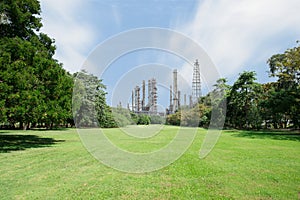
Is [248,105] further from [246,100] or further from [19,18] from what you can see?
[19,18]

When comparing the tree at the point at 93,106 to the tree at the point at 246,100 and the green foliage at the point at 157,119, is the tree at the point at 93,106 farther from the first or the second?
the tree at the point at 246,100

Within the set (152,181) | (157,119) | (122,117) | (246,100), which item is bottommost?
(152,181)

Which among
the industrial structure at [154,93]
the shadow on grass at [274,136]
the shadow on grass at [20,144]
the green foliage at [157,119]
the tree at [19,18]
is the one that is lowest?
the shadow on grass at [20,144]

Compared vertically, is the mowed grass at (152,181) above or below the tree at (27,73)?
below

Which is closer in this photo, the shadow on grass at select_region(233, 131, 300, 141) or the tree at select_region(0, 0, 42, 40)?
the tree at select_region(0, 0, 42, 40)

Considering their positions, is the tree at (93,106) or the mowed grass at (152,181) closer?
the mowed grass at (152,181)

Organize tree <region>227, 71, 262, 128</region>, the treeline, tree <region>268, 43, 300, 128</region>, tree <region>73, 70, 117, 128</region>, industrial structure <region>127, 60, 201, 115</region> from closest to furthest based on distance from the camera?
industrial structure <region>127, 60, 201, 115</region>
tree <region>268, 43, 300, 128</region>
the treeline
tree <region>73, 70, 117, 128</region>
tree <region>227, 71, 262, 128</region>

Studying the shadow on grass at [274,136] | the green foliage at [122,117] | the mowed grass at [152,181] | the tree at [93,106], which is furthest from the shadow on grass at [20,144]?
the tree at [93,106]

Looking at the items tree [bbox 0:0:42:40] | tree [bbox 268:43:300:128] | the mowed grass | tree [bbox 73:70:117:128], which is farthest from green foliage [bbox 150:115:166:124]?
the mowed grass

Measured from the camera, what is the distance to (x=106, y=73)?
10680mm

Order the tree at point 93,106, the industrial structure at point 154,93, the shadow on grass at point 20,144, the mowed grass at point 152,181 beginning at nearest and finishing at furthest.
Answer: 1. the mowed grass at point 152,181
2. the shadow on grass at point 20,144
3. the industrial structure at point 154,93
4. the tree at point 93,106

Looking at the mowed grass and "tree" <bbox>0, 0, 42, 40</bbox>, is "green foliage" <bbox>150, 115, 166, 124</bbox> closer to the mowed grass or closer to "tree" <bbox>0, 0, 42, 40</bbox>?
"tree" <bbox>0, 0, 42, 40</bbox>

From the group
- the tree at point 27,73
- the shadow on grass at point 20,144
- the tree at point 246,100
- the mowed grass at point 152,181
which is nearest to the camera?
the mowed grass at point 152,181

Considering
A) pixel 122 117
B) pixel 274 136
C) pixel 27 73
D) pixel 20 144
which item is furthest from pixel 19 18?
pixel 122 117
